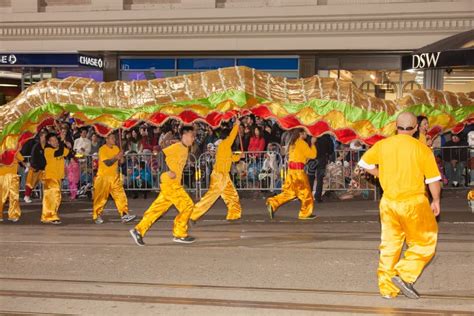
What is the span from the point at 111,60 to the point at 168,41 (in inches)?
77.2

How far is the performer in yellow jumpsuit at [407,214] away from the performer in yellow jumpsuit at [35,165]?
7.77m

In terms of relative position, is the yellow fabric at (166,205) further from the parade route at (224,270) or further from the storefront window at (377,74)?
the storefront window at (377,74)

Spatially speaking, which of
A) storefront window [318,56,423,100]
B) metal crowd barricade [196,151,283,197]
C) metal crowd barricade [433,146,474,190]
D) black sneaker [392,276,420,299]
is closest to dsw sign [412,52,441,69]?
metal crowd barricade [433,146,474,190]

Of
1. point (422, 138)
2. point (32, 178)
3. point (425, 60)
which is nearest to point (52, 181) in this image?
point (32, 178)

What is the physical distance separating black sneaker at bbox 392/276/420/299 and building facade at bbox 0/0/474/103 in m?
13.6

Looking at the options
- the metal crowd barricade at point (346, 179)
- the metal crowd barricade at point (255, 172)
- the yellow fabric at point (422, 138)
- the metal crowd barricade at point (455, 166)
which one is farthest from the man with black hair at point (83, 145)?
the yellow fabric at point (422, 138)

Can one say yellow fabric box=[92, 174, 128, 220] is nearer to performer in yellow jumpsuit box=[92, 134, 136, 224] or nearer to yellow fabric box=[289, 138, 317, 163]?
performer in yellow jumpsuit box=[92, 134, 136, 224]

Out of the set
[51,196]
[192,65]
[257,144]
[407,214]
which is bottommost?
[51,196]

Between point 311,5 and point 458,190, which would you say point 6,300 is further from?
point 311,5

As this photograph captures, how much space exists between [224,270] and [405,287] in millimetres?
2393

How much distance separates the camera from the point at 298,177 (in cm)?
1268

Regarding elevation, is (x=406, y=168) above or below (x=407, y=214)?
above

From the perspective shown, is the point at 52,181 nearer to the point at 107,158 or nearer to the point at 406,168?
the point at 107,158

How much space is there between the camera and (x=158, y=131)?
58.3ft
